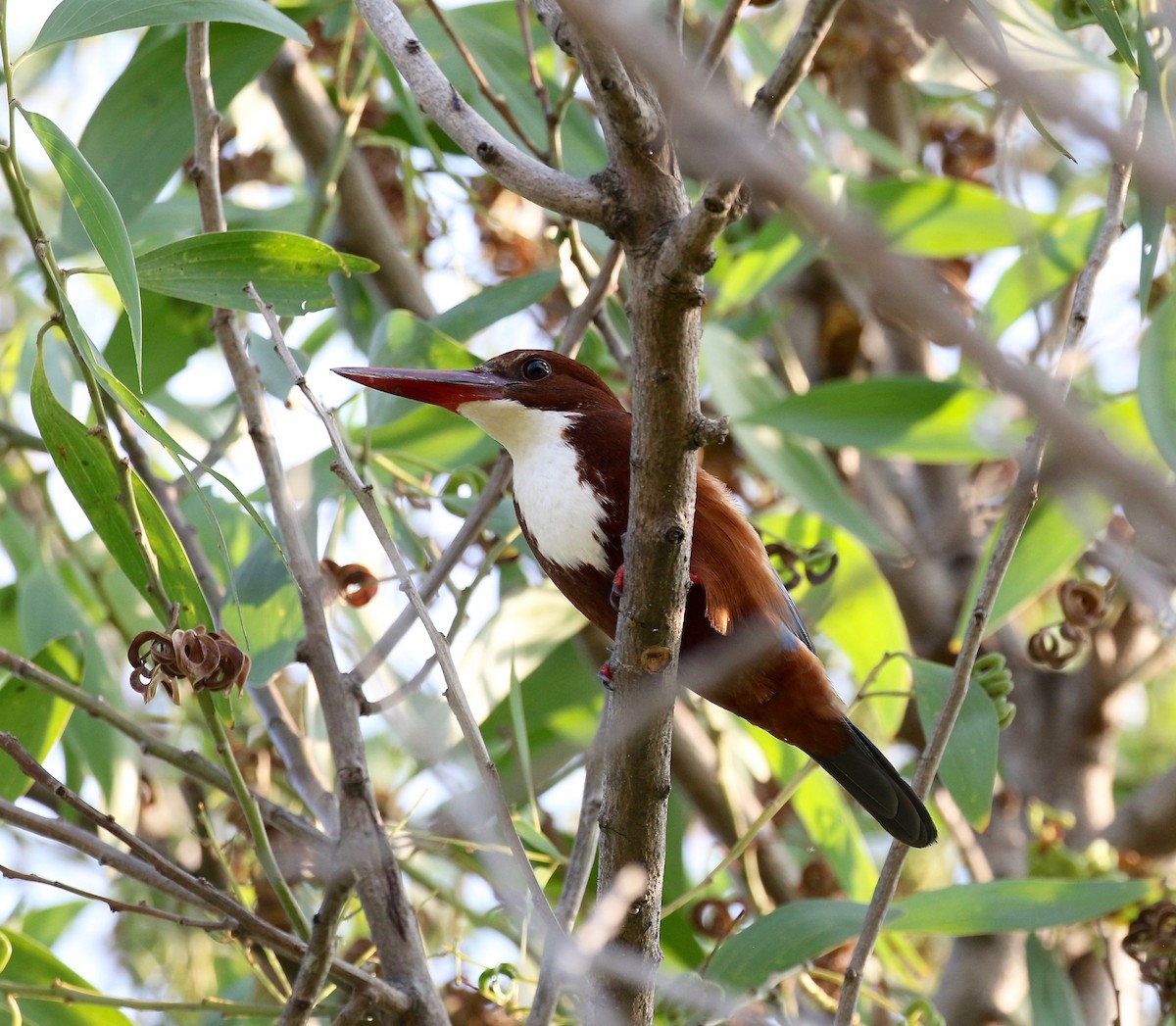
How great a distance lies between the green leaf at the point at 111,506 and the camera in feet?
6.81

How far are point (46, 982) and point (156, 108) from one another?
6.19 feet

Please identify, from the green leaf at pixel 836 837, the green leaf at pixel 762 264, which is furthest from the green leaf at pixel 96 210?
the green leaf at pixel 762 264

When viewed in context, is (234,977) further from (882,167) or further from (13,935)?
(882,167)

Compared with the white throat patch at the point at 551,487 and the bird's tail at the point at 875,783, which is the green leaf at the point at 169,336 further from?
the bird's tail at the point at 875,783

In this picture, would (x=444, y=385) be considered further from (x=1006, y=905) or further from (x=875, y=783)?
(x=1006, y=905)

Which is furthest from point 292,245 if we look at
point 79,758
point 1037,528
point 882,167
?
point 882,167

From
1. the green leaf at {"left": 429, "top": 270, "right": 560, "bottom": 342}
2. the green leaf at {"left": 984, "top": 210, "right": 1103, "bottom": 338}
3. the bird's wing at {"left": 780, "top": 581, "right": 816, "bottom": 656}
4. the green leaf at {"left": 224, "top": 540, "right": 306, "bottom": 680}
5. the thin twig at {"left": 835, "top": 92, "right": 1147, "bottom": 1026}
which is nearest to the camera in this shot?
the thin twig at {"left": 835, "top": 92, "right": 1147, "bottom": 1026}

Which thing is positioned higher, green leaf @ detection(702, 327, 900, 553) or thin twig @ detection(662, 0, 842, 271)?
green leaf @ detection(702, 327, 900, 553)

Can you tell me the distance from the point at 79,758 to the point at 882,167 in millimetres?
3475

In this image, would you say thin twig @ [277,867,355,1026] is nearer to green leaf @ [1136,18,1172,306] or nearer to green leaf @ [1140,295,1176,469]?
green leaf @ [1136,18,1172,306]

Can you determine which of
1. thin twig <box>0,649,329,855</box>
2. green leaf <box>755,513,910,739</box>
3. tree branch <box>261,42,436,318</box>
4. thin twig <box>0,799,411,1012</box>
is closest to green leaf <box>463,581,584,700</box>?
green leaf <box>755,513,910,739</box>

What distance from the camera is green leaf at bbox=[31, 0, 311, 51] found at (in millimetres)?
1998

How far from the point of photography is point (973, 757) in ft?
8.10

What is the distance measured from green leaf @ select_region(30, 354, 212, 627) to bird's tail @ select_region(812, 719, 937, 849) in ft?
4.29
